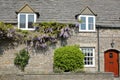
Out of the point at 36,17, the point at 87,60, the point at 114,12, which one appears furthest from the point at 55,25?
the point at 114,12

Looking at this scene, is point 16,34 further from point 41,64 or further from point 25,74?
point 25,74

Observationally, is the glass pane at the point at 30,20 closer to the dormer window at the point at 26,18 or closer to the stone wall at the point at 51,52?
the dormer window at the point at 26,18

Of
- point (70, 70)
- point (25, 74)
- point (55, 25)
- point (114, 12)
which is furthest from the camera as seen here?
point (114, 12)

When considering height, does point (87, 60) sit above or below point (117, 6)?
below

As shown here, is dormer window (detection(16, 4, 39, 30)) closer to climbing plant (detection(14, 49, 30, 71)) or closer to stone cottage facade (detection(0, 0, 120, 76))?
stone cottage facade (detection(0, 0, 120, 76))

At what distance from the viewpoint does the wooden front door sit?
2920 cm

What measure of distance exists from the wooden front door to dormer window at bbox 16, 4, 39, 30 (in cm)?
727

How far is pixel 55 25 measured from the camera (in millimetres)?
28625

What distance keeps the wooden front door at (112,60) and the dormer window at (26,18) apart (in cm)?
727

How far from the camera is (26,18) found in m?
28.9

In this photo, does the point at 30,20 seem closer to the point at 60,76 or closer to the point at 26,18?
the point at 26,18

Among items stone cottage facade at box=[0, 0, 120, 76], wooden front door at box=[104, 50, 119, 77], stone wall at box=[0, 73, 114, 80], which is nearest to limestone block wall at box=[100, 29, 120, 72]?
stone cottage facade at box=[0, 0, 120, 76]

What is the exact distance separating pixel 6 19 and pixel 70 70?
7595 mm

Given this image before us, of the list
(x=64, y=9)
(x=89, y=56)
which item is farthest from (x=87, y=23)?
(x=89, y=56)
